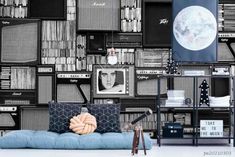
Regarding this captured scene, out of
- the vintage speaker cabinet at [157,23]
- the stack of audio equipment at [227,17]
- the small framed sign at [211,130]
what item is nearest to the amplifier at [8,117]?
the vintage speaker cabinet at [157,23]

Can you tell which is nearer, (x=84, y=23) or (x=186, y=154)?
(x=186, y=154)

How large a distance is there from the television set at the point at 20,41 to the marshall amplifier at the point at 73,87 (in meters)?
0.44

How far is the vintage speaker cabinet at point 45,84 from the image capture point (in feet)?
21.0

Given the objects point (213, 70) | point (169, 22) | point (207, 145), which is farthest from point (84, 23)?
point (207, 145)

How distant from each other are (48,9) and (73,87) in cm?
112

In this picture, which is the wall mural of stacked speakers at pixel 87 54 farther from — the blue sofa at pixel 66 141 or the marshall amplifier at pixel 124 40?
the blue sofa at pixel 66 141

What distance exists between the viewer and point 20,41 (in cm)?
641

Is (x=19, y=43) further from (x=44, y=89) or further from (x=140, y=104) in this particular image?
(x=140, y=104)

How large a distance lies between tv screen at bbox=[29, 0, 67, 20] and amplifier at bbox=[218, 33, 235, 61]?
2.18 meters

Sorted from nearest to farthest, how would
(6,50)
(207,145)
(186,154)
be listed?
(186,154) < (207,145) < (6,50)

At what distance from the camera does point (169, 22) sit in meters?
6.49

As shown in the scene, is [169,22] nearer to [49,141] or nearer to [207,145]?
[207,145]

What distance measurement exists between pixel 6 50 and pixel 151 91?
6.68 feet

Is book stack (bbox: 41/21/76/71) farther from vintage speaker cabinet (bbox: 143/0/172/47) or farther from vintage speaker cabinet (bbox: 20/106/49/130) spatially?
vintage speaker cabinet (bbox: 143/0/172/47)
